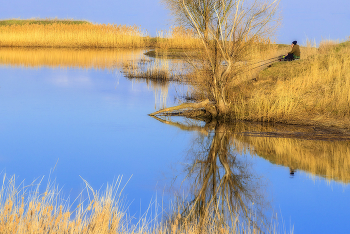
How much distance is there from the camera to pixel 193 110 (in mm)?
10875

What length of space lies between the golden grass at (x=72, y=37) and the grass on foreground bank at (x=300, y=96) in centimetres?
1980

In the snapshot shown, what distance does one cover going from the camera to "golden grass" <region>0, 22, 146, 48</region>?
31.0m

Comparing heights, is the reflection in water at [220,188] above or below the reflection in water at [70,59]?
below

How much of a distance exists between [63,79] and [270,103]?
11.3m

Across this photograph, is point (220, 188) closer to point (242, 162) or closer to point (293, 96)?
point (242, 162)

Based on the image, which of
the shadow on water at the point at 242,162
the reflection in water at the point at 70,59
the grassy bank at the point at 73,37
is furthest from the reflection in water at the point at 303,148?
the grassy bank at the point at 73,37

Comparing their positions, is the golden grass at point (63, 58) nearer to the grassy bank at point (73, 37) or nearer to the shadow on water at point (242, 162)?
the grassy bank at point (73, 37)

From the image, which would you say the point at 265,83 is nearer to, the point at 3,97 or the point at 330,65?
the point at 330,65

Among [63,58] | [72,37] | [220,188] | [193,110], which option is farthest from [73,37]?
[220,188]

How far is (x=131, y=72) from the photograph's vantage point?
1906 cm

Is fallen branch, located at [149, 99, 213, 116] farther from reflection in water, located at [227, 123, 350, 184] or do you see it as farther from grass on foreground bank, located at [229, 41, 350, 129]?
reflection in water, located at [227, 123, 350, 184]

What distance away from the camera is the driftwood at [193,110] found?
10.4 m

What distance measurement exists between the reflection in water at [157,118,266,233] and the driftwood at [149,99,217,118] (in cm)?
120

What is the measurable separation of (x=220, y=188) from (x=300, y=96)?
17.0 feet
